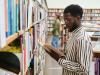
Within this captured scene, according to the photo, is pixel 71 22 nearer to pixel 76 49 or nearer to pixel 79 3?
pixel 76 49

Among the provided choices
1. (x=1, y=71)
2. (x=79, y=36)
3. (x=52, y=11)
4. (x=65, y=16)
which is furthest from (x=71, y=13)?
(x=52, y=11)

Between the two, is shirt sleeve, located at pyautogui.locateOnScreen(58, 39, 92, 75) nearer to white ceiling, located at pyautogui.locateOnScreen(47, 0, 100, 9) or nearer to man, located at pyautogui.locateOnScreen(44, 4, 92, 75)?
man, located at pyautogui.locateOnScreen(44, 4, 92, 75)

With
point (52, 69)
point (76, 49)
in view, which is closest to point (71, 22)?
point (76, 49)

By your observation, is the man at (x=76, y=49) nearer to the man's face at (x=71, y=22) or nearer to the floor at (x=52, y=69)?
the man's face at (x=71, y=22)

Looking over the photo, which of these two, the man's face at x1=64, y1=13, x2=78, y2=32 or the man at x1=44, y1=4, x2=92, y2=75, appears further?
the man's face at x1=64, y1=13, x2=78, y2=32

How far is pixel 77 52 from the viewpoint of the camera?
1.65 metres

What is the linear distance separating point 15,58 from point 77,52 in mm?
544

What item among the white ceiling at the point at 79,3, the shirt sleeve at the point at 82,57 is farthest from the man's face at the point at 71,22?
the white ceiling at the point at 79,3

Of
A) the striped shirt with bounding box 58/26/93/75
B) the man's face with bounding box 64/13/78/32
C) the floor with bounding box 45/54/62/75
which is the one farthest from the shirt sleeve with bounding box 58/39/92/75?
the floor with bounding box 45/54/62/75

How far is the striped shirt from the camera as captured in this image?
1.63 m

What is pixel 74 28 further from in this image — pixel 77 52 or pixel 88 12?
pixel 88 12

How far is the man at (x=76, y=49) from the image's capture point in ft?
5.35

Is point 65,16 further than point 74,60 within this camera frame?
Yes

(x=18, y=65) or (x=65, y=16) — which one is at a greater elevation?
(x=65, y=16)
